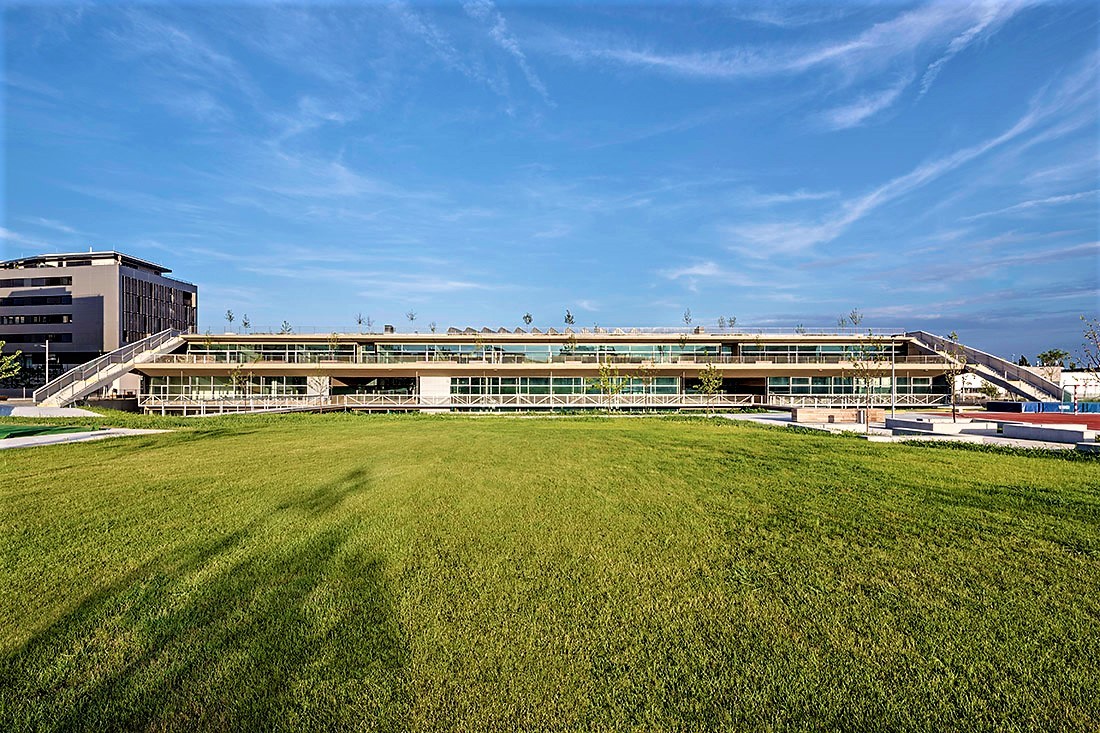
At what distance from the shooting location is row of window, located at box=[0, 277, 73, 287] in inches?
2447

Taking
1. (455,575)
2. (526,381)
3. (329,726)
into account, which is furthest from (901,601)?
(526,381)

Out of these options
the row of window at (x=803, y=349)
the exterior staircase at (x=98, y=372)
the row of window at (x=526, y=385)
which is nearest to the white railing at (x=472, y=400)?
the row of window at (x=526, y=385)

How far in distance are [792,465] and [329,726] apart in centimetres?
1005

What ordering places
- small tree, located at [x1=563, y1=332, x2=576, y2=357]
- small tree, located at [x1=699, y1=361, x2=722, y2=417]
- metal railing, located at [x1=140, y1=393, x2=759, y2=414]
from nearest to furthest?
small tree, located at [x1=699, y1=361, x2=722, y2=417] < metal railing, located at [x1=140, y1=393, x2=759, y2=414] < small tree, located at [x1=563, y1=332, x2=576, y2=357]

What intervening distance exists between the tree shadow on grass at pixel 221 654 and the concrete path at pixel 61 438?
13.6 m

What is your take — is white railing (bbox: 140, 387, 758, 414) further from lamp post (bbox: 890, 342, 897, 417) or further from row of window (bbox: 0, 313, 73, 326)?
row of window (bbox: 0, 313, 73, 326)

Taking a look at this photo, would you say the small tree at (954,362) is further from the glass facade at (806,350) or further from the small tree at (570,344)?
the small tree at (570,344)

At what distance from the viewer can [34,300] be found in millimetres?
62688

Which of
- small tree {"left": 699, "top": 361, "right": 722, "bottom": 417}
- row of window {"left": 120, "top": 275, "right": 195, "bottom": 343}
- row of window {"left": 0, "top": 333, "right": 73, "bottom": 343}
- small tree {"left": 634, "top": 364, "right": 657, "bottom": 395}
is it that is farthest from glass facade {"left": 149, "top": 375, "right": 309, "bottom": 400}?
small tree {"left": 699, "top": 361, "right": 722, "bottom": 417}

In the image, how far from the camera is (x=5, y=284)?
6378 centimetres

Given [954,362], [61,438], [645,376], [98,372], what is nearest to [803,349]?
[954,362]

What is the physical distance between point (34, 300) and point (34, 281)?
223cm

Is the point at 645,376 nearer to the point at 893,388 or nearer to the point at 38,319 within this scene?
the point at 893,388

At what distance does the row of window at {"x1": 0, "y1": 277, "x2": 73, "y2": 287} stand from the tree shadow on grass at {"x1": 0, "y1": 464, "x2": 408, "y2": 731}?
3009 inches
